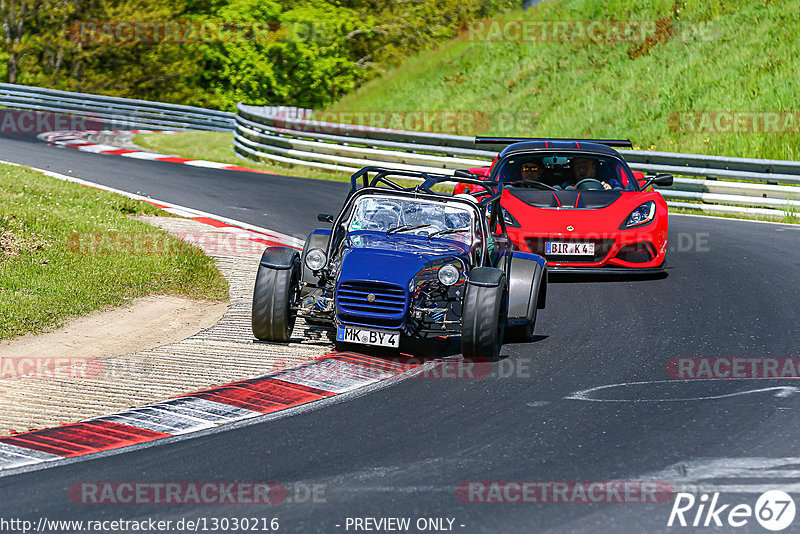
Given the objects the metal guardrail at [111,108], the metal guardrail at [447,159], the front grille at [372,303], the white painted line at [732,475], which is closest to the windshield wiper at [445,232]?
the front grille at [372,303]

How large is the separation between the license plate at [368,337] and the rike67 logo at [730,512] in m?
3.23

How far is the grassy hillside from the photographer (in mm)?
24906

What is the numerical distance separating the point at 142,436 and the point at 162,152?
2024 cm

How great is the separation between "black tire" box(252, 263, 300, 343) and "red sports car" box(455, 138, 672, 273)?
3.76m

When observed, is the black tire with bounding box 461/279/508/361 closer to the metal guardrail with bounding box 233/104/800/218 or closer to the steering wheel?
the steering wheel

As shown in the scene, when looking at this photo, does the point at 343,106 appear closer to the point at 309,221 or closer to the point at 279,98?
the point at 279,98

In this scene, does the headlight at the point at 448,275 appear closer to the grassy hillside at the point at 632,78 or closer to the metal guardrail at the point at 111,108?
the grassy hillside at the point at 632,78

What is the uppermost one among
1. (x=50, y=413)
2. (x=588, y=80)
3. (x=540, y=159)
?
(x=588, y=80)

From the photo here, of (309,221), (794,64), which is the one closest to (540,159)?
(309,221)

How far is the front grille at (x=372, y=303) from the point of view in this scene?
8133 millimetres

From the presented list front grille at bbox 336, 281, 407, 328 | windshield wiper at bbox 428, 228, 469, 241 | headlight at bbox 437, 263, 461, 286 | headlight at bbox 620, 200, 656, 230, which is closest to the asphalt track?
front grille at bbox 336, 281, 407, 328

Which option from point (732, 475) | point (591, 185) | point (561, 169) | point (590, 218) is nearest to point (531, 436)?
point (732, 475)

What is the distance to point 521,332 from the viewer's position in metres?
9.12

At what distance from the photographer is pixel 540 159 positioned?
13148 mm
